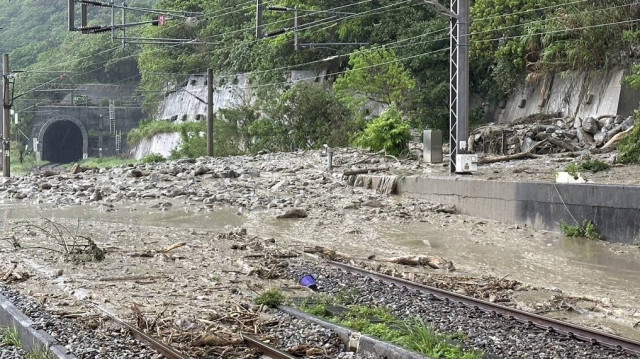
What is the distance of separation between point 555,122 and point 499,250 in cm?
1698

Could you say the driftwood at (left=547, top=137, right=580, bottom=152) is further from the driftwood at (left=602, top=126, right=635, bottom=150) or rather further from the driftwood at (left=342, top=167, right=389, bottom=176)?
the driftwood at (left=342, top=167, right=389, bottom=176)

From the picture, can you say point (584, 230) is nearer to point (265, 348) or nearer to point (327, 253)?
point (327, 253)

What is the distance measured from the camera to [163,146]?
72188mm

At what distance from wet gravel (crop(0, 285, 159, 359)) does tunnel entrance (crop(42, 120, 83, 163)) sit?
79766mm

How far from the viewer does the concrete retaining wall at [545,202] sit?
1891 cm

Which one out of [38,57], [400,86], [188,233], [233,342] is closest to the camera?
[233,342]

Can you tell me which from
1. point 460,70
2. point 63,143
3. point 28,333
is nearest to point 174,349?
point 28,333

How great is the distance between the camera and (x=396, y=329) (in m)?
9.75

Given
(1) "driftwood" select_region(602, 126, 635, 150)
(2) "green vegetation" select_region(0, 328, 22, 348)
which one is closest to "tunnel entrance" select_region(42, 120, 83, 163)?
(1) "driftwood" select_region(602, 126, 635, 150)

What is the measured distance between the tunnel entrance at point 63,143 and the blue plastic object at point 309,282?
7730 centimetres

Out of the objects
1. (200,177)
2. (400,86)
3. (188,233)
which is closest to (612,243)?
(188,233)

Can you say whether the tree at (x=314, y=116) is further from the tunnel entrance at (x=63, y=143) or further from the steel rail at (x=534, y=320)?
the tunnel entrance at (x=63, y=143)

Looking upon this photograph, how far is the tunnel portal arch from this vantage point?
8431 cm

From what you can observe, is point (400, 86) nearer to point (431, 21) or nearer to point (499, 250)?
point (431, 21)
